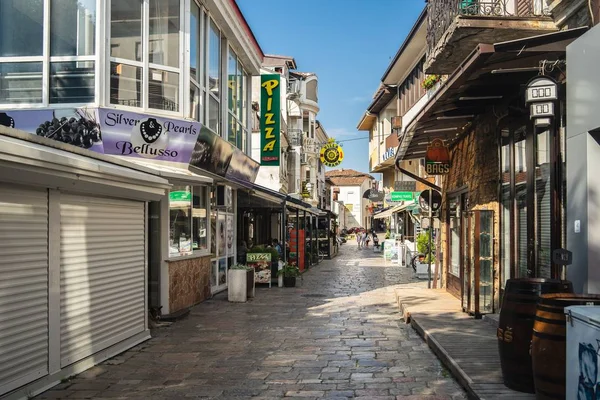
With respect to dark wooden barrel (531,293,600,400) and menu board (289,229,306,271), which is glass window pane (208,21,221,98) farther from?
dark wooden barrel (531,293,600,400)

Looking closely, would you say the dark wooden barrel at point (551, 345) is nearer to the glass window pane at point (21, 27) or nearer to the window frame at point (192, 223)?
the window frame at point (192, 223)

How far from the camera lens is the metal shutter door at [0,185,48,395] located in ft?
19.1

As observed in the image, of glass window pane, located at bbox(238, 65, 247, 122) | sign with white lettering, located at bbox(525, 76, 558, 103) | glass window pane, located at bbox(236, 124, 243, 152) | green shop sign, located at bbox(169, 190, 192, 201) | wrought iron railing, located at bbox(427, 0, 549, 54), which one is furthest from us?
glass window pane, located at bbox(238, 65, 247, 122)

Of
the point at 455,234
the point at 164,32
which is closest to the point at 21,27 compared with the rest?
the point at 164,32

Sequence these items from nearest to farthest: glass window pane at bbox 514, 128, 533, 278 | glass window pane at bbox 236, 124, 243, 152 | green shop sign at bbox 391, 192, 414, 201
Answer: glass window pane at bbox 514, 128, 533, 278 → glass window pane at bbox 236, 124, 243, 152 → green shop sign at bbox 391, 192, 414, 201

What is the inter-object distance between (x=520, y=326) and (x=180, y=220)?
27.6 ft

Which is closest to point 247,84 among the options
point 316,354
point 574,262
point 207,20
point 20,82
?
point 207,20

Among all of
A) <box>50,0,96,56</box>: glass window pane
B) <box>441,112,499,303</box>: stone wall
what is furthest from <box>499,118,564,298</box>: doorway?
<box>50,0,96,56</box>: glass window pane

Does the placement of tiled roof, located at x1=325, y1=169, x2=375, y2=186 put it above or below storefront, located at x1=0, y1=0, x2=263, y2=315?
above

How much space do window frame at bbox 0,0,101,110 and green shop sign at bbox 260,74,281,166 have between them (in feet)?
30.4

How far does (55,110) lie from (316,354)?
6.64m

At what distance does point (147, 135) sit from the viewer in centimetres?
1155

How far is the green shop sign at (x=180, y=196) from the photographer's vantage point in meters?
12.3

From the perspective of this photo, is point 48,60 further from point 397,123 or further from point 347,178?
point 347,178
